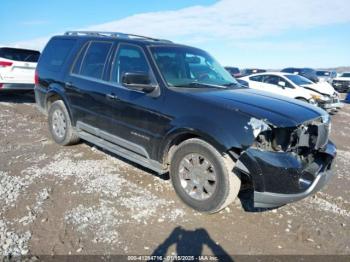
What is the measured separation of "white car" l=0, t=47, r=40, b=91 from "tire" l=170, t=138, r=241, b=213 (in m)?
7.20

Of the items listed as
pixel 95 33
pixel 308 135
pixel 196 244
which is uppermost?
pixel 95 33

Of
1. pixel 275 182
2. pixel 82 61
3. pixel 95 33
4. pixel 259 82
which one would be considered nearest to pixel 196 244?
pixel 275 182

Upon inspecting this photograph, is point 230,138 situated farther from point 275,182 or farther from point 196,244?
point 196,244

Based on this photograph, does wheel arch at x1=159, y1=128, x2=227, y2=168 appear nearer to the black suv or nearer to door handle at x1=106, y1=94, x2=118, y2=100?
the black suv

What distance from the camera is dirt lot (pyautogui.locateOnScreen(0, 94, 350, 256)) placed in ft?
10.0

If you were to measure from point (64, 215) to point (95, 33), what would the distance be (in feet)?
10.6

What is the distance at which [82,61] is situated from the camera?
5.16 metres

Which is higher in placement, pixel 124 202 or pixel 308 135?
pixel 308 135

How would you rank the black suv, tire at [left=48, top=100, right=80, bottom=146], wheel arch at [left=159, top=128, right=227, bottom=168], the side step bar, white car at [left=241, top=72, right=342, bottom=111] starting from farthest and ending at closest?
white car at [left=241, top=72, right=342, bottom=111] → tire at [left=48, top=100, right=80, bottom=146] → the side step bar → wheel arch at [left=159, top=128, right=227, bottom=168] → the black suv

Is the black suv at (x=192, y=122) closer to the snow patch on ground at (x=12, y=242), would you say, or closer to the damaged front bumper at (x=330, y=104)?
the snow patch on ground at (x=12, y=242)

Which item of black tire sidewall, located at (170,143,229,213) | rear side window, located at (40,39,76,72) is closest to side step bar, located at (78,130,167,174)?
black tire sidewall, located at (170,143,229,213)

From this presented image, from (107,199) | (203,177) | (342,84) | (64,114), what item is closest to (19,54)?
(64,114)

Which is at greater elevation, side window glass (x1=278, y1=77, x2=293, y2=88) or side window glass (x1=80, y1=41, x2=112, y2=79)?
side window glass (x1=80, y1=41, x2=112, y2=79)

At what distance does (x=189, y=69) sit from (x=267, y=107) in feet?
4.55
